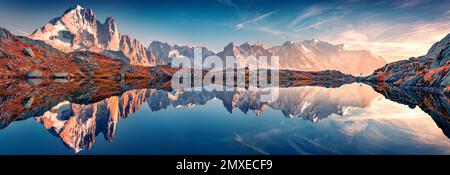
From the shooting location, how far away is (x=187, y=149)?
23547 mm

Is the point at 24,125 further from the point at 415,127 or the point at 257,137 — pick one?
the point at 415,127

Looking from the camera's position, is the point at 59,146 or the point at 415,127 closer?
the point at 59,146

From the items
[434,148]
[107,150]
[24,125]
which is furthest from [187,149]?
[24,125]

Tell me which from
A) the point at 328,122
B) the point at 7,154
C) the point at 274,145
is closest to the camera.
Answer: the point at 7,154

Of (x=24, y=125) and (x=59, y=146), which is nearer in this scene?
(x=59, y=146)

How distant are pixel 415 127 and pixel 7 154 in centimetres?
4761

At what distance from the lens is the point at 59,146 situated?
2395cm
